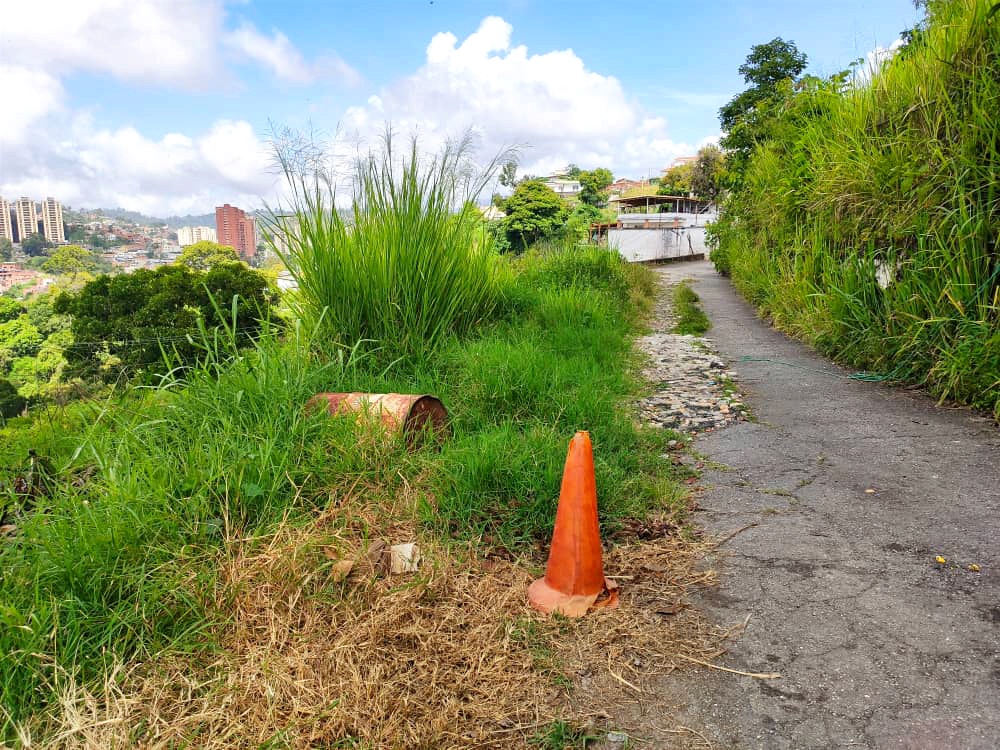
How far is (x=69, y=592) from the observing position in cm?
191

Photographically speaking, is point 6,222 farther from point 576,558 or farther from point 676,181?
point 676,181

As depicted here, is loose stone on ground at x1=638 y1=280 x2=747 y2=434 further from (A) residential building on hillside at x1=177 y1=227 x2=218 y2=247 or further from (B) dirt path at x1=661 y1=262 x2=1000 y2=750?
(A) residential building on hillside at x1=177 y1=227 x2=218 y2=247

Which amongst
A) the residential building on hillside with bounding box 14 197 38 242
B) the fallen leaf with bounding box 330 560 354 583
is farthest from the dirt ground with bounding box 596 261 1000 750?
the residential building on hillside with bounding box 14 197 38 242

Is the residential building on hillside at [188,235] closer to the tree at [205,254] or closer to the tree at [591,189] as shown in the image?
the tree at [205,254]

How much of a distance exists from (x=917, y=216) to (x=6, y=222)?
1133 inches

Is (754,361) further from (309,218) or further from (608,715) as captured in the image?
(608,715)

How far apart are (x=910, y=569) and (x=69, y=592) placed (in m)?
2.99

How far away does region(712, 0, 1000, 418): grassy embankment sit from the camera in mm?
4223

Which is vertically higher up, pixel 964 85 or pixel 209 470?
pixel 964 85

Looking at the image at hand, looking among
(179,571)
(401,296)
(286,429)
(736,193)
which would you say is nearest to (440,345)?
(401,296)

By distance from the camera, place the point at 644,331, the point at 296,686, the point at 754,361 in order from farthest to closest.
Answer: the point at 644,331 → the point at 754,361 → the point at 296,686

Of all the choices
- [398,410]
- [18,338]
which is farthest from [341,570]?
[18,338]

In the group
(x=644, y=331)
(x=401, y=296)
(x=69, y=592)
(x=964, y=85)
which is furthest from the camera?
(x=644, y=331)

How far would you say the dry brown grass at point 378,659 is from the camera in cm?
168
